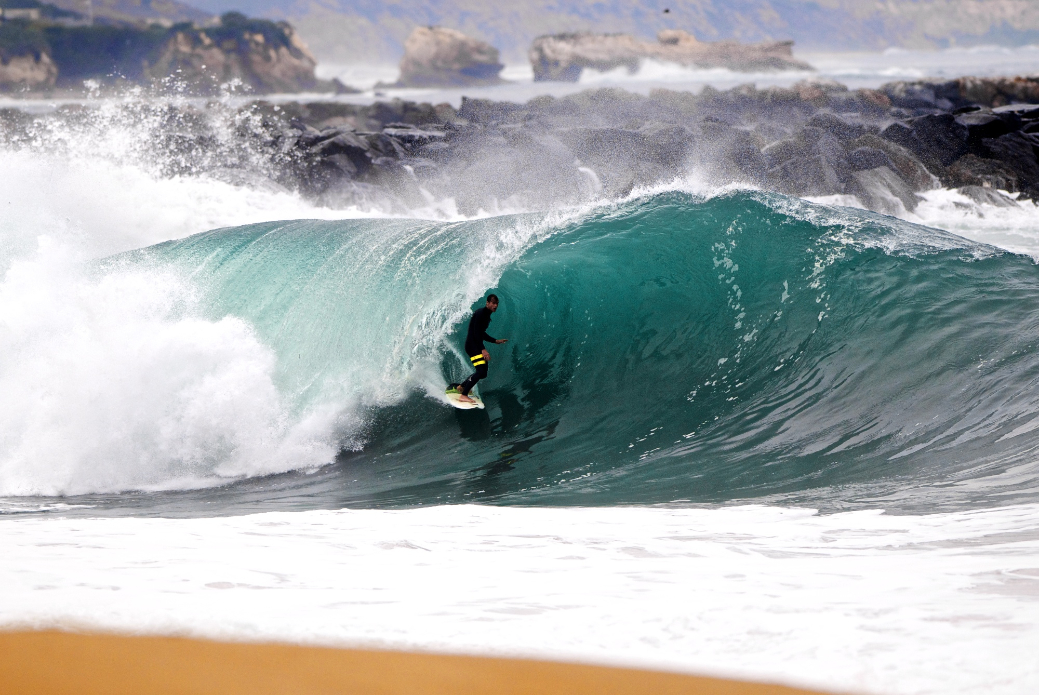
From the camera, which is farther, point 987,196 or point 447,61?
point 447,61

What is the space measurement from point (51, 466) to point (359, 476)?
210 cm

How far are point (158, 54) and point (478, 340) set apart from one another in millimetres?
39974

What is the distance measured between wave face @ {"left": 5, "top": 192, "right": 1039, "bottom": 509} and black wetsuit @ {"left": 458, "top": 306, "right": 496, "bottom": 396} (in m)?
0.40

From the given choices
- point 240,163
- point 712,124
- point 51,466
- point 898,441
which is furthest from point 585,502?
point 712,124

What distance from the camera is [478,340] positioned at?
587cm

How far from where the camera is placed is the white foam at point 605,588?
220 centimetres

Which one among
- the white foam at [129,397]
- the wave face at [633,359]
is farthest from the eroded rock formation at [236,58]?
the white foam at [129,397]

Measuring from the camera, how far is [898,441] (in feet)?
16.3

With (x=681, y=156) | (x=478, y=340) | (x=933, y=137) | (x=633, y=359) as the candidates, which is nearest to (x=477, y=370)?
(x=478, y=340)

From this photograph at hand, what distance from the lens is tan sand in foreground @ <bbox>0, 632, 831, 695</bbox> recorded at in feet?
6.53

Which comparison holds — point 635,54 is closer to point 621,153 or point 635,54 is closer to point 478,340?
point 621,153

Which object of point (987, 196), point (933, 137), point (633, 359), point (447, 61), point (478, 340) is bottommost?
point (633, 359)

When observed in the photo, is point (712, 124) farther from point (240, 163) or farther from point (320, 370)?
point (320, 370)

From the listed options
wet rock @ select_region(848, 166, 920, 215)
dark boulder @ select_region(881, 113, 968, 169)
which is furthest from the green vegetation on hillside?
dark boulder @ select_region(881, 113, 968, 169)
